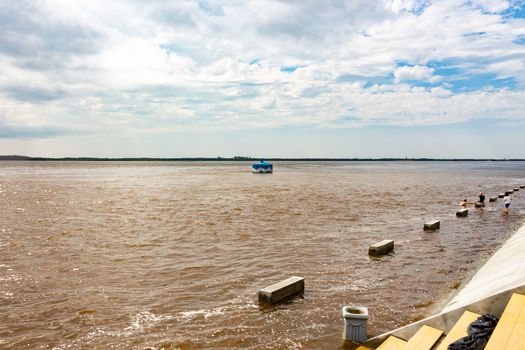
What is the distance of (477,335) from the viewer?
5672 millimetres

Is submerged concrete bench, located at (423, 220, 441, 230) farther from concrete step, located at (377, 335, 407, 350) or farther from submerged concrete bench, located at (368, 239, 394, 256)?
concrete step, located at (377, 335, 407, 350)

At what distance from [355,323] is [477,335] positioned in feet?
8.79

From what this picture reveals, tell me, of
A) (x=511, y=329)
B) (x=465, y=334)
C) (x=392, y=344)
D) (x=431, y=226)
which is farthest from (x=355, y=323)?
(x=431, y=226)

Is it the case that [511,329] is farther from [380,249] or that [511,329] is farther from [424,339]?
[380,249]

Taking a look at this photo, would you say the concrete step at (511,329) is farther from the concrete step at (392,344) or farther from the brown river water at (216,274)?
the brown river water at (216,274)

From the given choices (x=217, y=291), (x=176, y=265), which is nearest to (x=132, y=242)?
(x=176, y=265)

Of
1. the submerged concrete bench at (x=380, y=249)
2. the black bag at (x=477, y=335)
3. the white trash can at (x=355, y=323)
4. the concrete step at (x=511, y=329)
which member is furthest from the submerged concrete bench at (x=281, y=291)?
the concrete step at (x=511, y=329)

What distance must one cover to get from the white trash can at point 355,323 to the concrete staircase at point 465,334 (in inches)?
19.4

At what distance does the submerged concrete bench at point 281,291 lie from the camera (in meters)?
10.1

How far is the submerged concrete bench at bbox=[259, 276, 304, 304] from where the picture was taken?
10117mm

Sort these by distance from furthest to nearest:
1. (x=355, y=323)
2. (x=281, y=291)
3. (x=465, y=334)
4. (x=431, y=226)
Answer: (x=431, y=226) → (x=281, y=291) → (x=355, y=323) → (x=465, y=334)

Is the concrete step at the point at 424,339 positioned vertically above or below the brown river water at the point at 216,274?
above

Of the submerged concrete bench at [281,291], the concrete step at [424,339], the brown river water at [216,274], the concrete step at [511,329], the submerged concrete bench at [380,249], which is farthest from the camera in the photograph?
the submerged concrete bench at [380,249]

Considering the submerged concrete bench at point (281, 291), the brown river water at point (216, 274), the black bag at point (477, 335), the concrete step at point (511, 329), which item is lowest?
the brown river water at point (216, 274)
